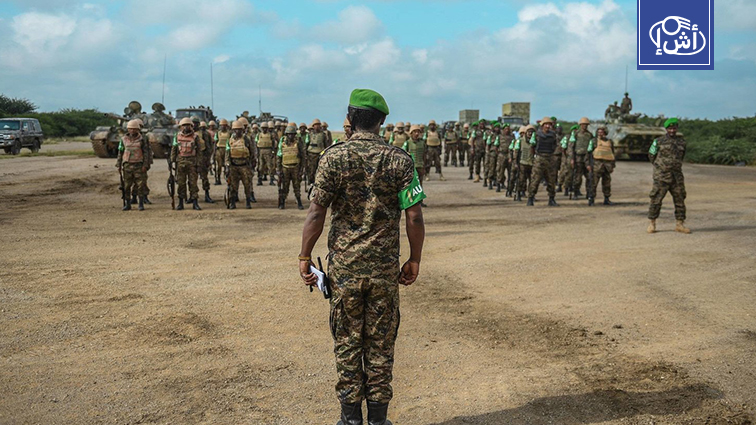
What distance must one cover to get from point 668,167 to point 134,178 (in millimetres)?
10010

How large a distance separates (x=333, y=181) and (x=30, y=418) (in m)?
2.58

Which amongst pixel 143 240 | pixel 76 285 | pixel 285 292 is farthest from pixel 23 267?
pixel 285 292

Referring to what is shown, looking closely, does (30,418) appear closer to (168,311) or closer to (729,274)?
(168,311)

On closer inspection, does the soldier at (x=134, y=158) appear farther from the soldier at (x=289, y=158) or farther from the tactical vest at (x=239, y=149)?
the soldier at (x=289, y=158)

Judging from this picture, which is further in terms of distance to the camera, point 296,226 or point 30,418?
point 296,226

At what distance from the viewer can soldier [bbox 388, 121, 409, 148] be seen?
18.1 meters

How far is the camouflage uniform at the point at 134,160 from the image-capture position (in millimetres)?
14164

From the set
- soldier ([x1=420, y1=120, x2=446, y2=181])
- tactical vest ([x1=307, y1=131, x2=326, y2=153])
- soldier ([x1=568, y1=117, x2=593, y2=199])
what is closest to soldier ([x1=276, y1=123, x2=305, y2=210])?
tactical vest ([x1=307, y1=131, x2=326, y2=153])

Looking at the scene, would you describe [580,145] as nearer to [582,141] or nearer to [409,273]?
[582,141]

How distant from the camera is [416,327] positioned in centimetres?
649

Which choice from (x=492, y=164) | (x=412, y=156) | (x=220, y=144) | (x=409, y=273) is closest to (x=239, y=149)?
(x=412, y=156)

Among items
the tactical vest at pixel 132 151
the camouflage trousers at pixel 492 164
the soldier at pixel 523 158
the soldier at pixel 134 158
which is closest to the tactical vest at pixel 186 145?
the soldier at pixel 134 158

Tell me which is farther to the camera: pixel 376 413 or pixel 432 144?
pixel 432 144

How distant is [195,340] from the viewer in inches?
240
